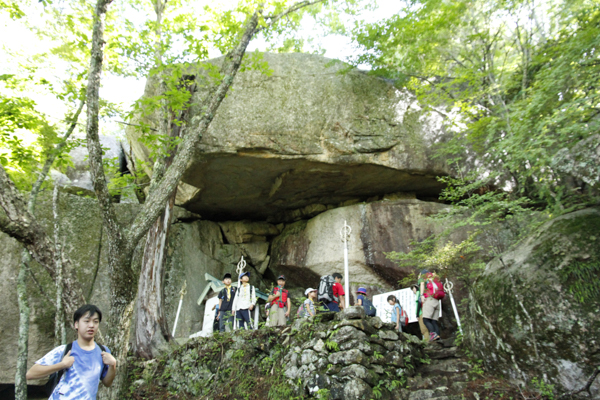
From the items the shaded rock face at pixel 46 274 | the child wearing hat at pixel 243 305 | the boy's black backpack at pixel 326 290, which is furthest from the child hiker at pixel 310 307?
the shaded rock face at pixel 46 274

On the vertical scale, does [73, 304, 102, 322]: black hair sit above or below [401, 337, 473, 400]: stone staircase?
above

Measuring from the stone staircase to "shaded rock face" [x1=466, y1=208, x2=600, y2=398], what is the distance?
0.38m

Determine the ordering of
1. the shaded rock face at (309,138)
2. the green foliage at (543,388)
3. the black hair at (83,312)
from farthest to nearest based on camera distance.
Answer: the shaded rock face at (309,138) < the green foliage at (543,388) < the black hair at (83,312)

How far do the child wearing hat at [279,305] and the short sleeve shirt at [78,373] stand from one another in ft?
15.2

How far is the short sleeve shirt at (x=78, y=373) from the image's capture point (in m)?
2.70

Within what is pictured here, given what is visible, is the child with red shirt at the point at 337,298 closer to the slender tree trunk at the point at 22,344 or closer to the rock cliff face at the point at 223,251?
the rock cliff face at the point at 223,251

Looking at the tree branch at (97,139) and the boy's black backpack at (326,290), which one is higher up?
the tree branch at (97,139)

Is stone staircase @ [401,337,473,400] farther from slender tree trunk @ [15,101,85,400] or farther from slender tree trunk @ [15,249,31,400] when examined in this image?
slender tree trunk @ [15,249,31,400]

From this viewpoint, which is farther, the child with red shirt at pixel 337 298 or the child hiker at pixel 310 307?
the child with red shirt at pixel 337 298

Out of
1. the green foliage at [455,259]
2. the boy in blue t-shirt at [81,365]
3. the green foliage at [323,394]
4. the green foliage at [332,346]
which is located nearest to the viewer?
the boy in blue t-shirt at [81,365]

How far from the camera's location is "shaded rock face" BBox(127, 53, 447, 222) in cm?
938

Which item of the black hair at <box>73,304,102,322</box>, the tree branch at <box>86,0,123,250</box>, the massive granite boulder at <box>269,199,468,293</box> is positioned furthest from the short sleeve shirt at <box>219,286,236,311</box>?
the black hair at <box>73,304,102,322</box>

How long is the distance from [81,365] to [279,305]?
5.07 m

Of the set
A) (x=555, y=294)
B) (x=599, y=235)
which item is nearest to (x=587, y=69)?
(x=599, y=235)
